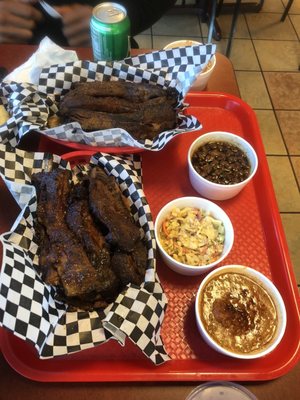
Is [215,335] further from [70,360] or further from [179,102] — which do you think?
[179,102]

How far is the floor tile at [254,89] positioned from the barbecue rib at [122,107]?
1.61 meters

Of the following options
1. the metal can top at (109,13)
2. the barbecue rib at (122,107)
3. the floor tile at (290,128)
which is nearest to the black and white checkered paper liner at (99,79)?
the barbecue rib at (122,107)

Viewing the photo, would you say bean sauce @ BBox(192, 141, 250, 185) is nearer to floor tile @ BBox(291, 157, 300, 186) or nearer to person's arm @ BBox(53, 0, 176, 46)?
person's arm @ BBox(53, 0, 176, 46)

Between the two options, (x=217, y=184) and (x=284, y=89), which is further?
(x=284, y=89)

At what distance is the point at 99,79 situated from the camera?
148 centimetres

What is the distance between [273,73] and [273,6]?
104cm

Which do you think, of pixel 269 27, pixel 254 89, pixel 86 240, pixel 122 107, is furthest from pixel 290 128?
pixel 86 240

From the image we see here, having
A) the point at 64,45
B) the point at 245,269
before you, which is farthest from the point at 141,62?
the point at 245,269

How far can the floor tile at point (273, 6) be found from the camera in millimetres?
3582

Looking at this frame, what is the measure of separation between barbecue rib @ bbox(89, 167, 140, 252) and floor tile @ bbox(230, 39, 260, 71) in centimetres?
234

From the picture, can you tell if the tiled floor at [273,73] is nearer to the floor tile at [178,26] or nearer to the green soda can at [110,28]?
the floor tile at [178,26]

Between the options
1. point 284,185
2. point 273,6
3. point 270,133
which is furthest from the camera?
point 273,6

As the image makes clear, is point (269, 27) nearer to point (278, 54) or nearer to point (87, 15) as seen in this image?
point (278, 54)

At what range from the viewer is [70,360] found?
0.98 m
